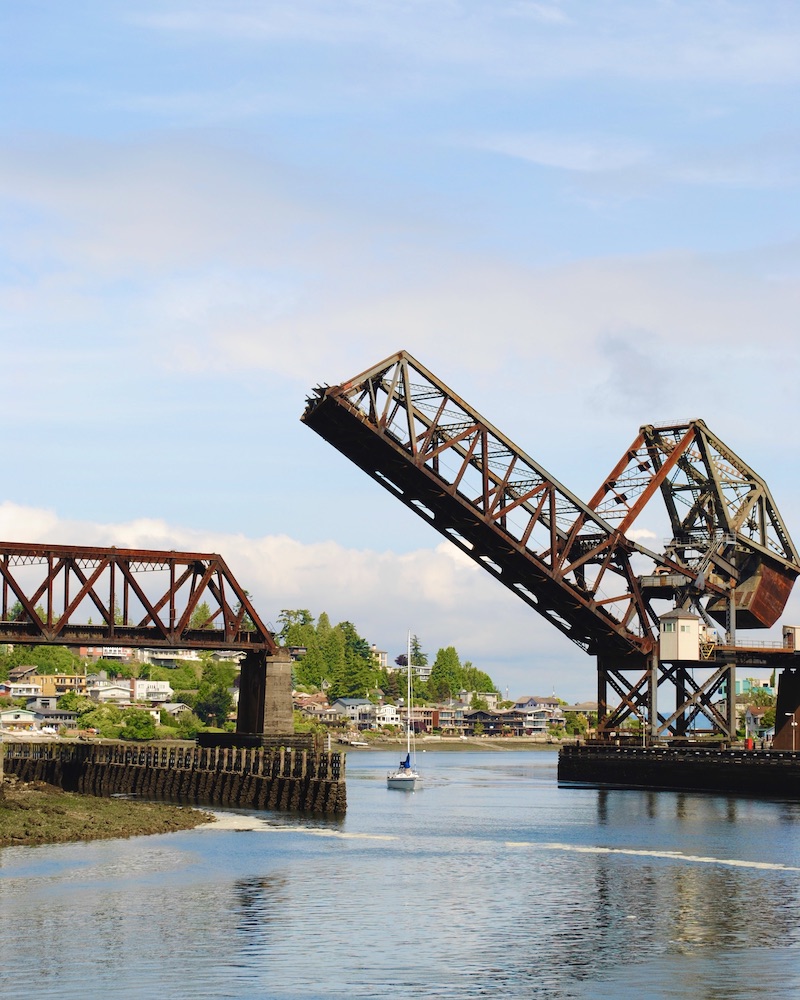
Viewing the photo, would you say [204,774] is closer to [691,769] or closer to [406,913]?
[691,769]

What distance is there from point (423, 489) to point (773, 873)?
23.2 meters

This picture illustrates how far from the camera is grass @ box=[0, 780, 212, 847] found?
41250mm

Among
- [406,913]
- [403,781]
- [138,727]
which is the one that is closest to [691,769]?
[403,781]

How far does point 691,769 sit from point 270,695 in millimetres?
18584

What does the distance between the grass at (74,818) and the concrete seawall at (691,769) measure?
76.1ft

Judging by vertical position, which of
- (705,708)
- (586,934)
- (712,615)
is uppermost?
(712,615)

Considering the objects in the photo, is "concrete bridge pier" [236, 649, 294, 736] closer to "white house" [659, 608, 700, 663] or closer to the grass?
the grass

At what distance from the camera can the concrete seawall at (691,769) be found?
62.7 meters

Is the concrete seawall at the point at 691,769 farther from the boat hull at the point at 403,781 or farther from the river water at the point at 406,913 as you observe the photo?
the river water at the point at 406,913

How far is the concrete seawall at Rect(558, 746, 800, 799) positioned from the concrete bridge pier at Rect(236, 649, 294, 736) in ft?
47.3

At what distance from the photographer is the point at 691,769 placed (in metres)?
65.2

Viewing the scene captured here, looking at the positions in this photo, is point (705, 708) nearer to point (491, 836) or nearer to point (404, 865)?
point (491, 836)

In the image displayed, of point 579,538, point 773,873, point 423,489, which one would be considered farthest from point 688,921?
point 579,538

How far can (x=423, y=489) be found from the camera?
57.0 m
